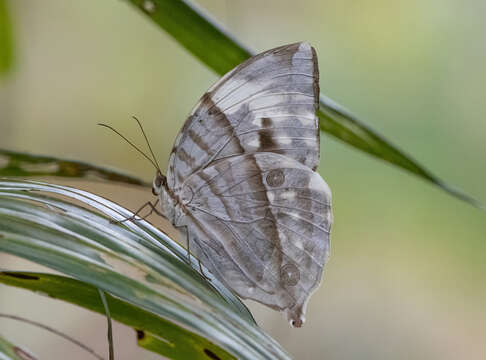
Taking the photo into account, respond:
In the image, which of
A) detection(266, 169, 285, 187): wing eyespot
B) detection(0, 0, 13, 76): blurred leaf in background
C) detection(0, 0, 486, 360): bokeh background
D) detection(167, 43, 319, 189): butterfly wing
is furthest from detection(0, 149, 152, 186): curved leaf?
detection(0, 0, 486, 360): bokeh background

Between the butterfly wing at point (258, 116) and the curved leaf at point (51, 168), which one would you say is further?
the butterfly wing at point (258, 116)

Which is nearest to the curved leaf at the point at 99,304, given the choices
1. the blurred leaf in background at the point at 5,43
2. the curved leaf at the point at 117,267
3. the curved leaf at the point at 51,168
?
the curved leaf at the point at 117,267

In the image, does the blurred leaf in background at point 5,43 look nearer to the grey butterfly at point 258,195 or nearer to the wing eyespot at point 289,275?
the grey butterfly at point 258,195

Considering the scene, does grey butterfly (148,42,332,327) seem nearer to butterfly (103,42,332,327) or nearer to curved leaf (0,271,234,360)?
butterfly (103,42,332,327)

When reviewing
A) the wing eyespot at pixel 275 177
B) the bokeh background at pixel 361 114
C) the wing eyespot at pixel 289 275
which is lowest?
the wing eyespot at pixel 289 275

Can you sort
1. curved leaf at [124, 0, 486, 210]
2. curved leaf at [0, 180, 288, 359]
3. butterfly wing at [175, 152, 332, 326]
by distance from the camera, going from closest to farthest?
curved leaf at [0, 180, 288, 359] → curved leaf at [124, 0, 486, 210] → butterfly wing at [175, 152, 332, 326]

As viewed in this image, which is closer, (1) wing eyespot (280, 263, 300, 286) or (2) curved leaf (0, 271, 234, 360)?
(2) curved leaf (0, 271, 234, 360)

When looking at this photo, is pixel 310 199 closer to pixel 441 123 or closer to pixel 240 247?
pixel 240 247

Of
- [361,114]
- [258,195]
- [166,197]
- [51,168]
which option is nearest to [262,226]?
[258,195]
